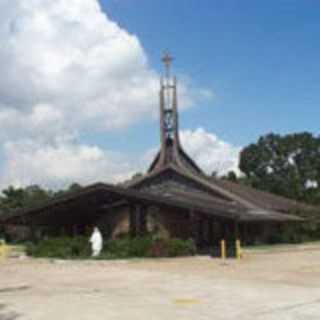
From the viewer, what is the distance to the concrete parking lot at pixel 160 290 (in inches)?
539

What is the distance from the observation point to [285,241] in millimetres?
46594

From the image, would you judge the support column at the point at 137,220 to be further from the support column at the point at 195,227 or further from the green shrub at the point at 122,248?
the green shrub at the point at 122,248

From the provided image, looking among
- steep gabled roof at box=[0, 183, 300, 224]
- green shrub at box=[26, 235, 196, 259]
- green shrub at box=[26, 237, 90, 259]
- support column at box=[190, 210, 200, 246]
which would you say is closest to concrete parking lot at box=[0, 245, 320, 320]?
green shrub at box=[26, 235, 196, 259]

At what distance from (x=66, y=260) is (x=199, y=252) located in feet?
25.0

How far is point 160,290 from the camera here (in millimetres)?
17688

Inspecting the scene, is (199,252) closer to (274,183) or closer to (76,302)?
(76,302)

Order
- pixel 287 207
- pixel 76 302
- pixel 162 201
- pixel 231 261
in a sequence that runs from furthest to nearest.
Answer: pixel 287 207 → pixel 162 201 → pixel 231 261 → pixel 76 302

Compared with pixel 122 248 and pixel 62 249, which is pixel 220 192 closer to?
pixel 122 248

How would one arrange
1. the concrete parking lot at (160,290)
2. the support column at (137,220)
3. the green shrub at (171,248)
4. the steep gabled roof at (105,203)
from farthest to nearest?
the support column at (137,220) < the steep gabled roof at (105,203) < the green shrub at (171,248) < the concrete parking lot at (160,290)

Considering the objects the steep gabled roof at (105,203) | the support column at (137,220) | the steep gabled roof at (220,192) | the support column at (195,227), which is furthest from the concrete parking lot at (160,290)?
the steep gabled roof at (220,192)

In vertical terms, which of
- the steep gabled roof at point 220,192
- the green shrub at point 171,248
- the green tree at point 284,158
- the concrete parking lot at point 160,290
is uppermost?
the green tree at point 284,158

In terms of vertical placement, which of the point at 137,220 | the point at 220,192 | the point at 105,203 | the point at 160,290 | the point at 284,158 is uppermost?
the point at 284,158

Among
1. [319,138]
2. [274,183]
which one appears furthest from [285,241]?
[319,138]

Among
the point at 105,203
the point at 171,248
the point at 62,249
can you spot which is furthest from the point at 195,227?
the point at 62,249
